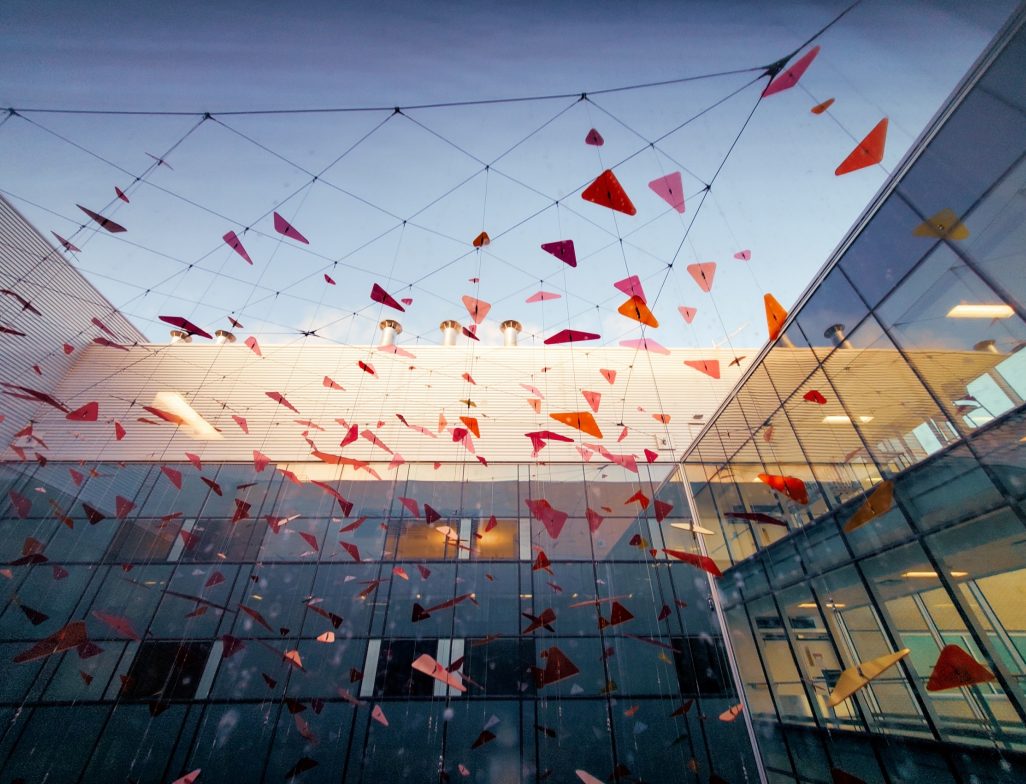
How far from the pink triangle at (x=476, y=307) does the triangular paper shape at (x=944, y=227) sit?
272 inches

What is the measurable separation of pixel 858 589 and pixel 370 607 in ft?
34.4

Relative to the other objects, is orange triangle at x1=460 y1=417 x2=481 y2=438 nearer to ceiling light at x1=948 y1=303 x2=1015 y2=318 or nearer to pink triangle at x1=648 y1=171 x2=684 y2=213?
pink triangle at x1=648 y1=171 x2=684 y2=213

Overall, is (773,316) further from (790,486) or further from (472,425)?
(472,425)

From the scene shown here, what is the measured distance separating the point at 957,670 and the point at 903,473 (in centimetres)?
293

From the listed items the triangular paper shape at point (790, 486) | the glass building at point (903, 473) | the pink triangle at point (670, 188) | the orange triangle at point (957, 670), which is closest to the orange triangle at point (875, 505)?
the glass building at point (903, 473)

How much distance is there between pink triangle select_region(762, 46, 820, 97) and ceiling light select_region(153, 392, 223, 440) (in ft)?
53.9

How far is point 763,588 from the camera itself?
9547 mm

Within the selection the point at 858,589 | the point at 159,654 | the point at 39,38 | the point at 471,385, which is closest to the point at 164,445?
the point at 159,654

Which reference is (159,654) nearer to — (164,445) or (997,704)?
(164,445)

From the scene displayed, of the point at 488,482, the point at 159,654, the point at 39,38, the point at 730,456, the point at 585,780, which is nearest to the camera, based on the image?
the point at 39,38

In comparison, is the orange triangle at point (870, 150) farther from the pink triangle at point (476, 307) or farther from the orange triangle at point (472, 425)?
the orange triangle at point (472, 425)

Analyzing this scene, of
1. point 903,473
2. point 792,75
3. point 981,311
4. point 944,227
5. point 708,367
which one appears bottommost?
point 903,473

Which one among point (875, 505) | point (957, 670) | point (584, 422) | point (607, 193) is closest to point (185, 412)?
point (584, 422)

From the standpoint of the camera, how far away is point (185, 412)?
14.4 meters
